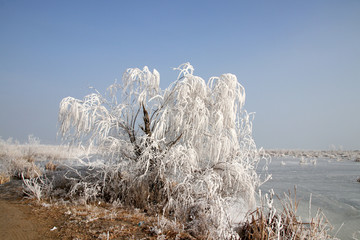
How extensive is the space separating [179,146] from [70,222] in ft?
8.69

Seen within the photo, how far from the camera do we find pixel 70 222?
429cm

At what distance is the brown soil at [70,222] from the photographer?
3.88 metres

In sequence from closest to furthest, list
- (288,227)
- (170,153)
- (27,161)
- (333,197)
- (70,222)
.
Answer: (288,227)
(70,222)
(170,153)
(333,197)
(27,161)

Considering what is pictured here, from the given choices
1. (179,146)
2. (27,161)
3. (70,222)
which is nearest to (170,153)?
(179,146)

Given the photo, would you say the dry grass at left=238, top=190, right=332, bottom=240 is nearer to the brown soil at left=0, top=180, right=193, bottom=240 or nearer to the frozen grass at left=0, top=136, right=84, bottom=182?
the brown soil at left=0, top=180, right=193, bottom=240

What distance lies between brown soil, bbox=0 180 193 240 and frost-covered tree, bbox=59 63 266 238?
2.69 feet

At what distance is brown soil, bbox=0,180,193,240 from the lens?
388cm

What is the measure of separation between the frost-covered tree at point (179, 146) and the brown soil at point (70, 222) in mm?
819

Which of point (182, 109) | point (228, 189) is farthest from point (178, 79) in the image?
point (228, 189)

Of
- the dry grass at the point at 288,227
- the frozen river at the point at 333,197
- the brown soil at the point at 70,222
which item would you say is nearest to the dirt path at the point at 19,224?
the brown soil at the point at 70,222

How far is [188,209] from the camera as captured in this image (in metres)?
5.33

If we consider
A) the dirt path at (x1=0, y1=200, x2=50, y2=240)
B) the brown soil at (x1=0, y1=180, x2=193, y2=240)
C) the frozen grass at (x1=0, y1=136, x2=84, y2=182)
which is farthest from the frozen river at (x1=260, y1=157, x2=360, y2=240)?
the frozen grass at (x1=0, y1=136, x2=84, y2=182)

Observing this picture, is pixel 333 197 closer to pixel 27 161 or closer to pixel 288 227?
pixel 288 227

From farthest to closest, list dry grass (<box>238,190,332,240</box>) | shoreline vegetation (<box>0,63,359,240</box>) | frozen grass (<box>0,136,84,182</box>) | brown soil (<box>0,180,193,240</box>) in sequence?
frozen grass (<box>0,136,84,182</box>) < shoreline vegetation (<box>0,63,359,240</box>) < brown soil (<box>0,180,193,240</box>) < dry grass (<box>238,190,332,240</box>)
